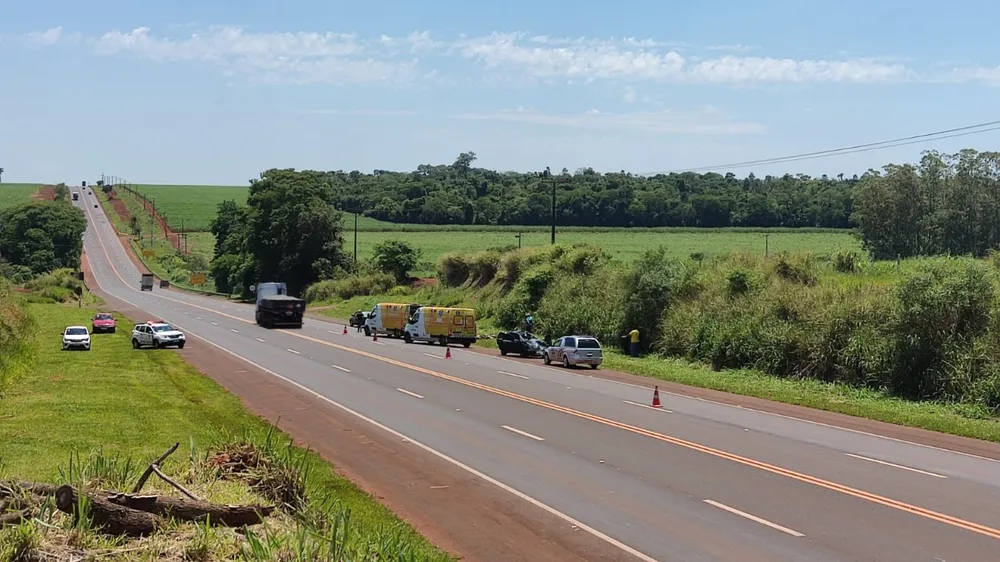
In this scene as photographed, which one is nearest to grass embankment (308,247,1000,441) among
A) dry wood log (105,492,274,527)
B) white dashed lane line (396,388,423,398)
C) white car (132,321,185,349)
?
white dashed lane line (396,388,423,398)

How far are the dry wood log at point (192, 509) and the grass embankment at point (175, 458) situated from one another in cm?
22

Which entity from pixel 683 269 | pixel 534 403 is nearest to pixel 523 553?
pixel 534 403

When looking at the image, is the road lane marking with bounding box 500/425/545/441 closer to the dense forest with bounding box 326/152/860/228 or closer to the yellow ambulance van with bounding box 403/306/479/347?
the yellow ambulance van with bounding box 403/306/479/347

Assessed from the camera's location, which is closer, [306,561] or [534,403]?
[306,561]

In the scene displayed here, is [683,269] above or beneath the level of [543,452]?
above

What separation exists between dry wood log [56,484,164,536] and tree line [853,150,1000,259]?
7309cm

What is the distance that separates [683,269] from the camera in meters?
46.7

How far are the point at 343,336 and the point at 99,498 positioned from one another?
159ft

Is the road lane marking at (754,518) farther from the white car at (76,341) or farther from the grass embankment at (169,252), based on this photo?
the grass embankment at (169,252)

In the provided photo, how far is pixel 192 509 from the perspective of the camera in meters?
9.41

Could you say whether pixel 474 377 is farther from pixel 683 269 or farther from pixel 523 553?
pixel 523 553

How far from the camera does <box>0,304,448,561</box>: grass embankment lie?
28.3 feet

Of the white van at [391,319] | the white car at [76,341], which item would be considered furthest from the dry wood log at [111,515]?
the white van at [391,319]

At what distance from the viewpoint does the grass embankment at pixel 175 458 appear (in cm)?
863
